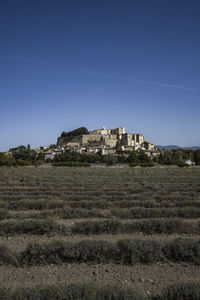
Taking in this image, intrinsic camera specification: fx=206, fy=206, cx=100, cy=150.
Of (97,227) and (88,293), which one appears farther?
(97,227)

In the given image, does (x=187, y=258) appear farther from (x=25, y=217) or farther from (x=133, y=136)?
(x=133, y=136)

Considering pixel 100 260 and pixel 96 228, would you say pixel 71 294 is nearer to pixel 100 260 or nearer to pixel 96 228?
pixel 100 260

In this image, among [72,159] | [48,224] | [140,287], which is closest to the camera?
[140,287]

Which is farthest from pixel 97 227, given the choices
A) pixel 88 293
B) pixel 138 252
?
pixel 88 293

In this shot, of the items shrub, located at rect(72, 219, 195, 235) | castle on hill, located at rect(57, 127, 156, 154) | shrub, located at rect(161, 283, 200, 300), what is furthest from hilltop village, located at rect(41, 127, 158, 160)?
shrub, located at rect(161, 283, 200, 300)

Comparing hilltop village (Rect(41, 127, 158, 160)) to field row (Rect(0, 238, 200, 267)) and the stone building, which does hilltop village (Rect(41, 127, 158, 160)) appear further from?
field row (Rect(0, 238, 200, 267))

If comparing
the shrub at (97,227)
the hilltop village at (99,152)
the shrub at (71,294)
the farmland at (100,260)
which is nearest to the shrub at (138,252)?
the farmland at (100,260)

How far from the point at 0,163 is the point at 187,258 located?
6147cm

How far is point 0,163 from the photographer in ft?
191

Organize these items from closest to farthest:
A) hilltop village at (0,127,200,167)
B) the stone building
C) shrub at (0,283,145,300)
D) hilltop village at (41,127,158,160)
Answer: shrub at (0,283,145,300) < hilltop village at (0,127,200,167) < hilltop village at (41,127,158,160) < the stone building

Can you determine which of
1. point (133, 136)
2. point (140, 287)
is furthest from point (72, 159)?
point (140, 287)

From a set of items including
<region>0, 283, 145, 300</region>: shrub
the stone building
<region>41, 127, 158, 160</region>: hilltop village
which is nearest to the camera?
<region>0, 283, 145, 300</region>: shrub

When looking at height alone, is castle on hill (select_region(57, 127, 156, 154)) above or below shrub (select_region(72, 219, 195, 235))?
above

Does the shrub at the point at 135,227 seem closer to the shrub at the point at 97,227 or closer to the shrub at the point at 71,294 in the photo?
the shrub at the point at 97,227
